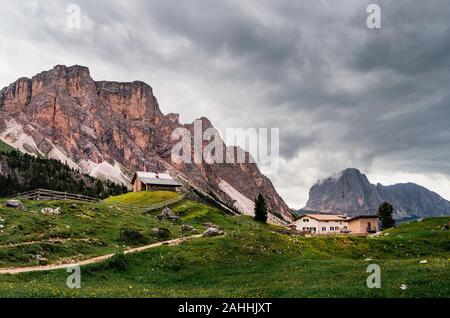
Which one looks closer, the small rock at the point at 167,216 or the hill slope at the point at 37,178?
the small rock at the point at 167,216

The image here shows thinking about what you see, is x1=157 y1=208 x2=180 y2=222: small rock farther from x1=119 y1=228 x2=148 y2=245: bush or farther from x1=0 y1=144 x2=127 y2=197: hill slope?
x1=0 y1=144 x2=127 y2=197: hill slope

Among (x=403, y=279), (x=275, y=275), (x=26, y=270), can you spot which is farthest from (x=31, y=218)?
(x=403, y=279)

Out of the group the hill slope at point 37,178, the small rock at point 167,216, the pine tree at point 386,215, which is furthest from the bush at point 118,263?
the hill slope at point 37,178

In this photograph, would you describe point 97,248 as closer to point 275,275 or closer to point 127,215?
point 275,275

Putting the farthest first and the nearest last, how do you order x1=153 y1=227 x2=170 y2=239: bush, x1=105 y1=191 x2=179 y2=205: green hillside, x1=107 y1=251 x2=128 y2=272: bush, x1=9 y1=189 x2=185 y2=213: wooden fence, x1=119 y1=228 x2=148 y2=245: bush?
x1=105 y1=191 x2=179 y2=205: green hillside → x1=9 y1=189 x2=185 y2=213: wooden fence → x1=153 y1=227 x2=170 y2=239: bush → x1=119 y1=228 x2=148 y2=245: bush → x1=107 y1=251 x2=128 y2=272: bush

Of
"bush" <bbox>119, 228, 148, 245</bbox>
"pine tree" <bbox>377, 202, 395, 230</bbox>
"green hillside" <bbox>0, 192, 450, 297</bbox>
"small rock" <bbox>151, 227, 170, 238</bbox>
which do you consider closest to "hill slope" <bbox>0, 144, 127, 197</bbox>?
"pine tree" <bbox>377, 202, 395, 230</bbox>

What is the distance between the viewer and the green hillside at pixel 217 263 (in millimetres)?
22984

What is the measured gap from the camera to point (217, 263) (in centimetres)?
3709

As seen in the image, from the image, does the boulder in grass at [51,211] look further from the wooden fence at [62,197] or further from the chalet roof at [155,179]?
the chalet roof at [155,179]

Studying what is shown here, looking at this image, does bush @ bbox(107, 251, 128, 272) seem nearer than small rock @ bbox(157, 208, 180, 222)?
Yes

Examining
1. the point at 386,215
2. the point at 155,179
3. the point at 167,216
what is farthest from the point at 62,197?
the point at 386,215

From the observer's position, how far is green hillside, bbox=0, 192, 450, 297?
2298 cm

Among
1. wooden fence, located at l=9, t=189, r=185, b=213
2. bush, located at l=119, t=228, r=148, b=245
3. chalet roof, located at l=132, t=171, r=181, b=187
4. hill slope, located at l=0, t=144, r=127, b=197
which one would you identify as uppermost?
hill slope, located at l=0, t=144, r=127, b=197

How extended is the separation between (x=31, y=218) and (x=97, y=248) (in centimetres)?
1204
